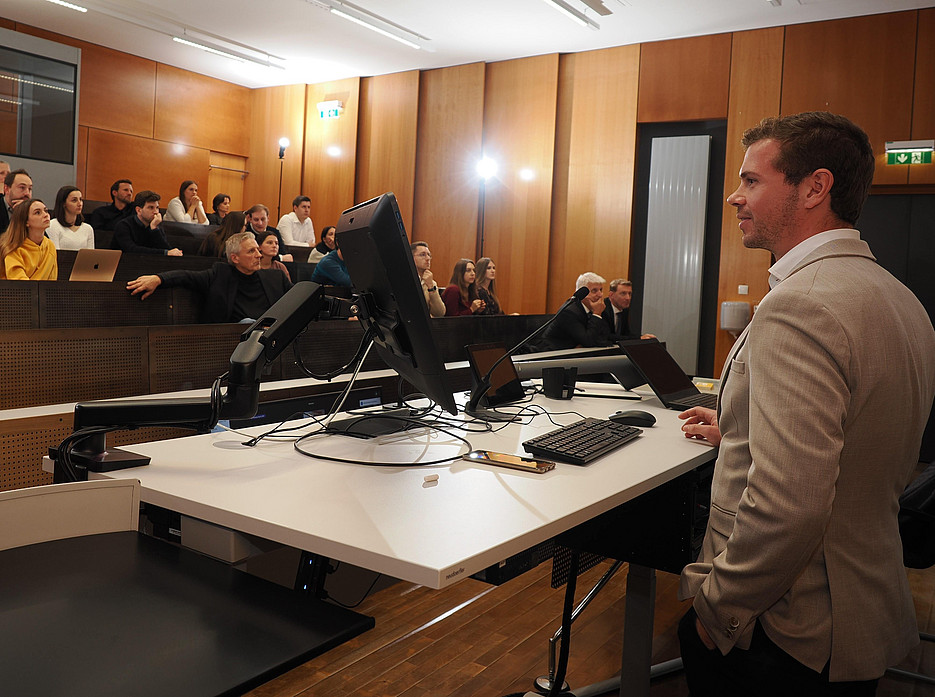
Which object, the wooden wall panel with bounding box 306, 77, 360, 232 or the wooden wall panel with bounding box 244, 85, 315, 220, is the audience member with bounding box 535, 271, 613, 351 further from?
the wooden wall panel with bounding box 244, 85, 315, 220

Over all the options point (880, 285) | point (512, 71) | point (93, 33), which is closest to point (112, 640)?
point (880, 285)

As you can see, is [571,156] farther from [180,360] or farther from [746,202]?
[746,202]

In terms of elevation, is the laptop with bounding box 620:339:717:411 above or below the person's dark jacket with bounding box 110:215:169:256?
below

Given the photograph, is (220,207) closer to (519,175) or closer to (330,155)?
(330,155)

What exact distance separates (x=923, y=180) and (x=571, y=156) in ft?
10.9

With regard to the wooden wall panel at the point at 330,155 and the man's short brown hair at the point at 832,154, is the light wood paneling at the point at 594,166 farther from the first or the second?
the man's short brown hair at the point at 832,154

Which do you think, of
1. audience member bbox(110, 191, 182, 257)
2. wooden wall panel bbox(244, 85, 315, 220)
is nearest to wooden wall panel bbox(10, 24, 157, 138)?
wooden wall panel bbox(244, 85, 315, 220)

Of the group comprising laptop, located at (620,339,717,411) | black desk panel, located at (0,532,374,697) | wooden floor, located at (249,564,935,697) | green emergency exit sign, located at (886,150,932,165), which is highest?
green emergency exit sign, located at (886,150,932,165)

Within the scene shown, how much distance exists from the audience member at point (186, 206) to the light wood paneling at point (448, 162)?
98.1 inches

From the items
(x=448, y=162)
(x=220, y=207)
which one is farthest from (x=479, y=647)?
(x=448, y=162)

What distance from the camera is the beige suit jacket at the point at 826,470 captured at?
42.6 inches

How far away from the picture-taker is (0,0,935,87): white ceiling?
693cm

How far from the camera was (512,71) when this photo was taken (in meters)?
8.59

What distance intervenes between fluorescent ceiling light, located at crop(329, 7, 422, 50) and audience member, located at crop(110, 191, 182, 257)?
2.43 meters
